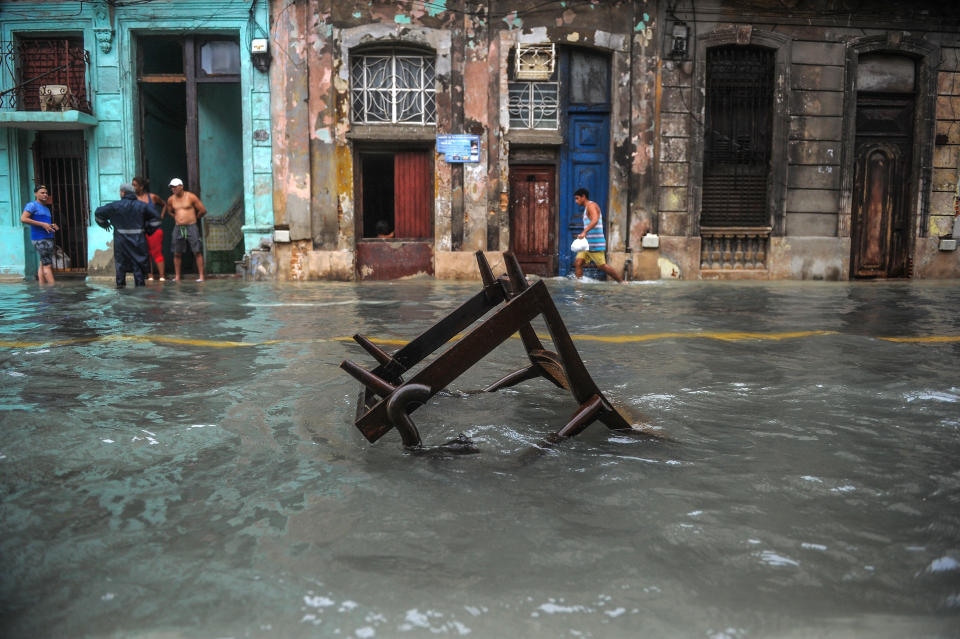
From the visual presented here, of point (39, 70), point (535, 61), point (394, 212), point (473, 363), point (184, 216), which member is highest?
point (535, 61)

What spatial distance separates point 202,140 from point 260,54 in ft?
9.01

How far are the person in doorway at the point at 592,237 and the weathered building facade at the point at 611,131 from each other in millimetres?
1067

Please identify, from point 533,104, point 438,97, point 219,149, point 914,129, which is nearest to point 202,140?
point 219,149

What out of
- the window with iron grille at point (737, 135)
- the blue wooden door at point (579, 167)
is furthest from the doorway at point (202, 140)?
the window with iron grille at point (737, 135)

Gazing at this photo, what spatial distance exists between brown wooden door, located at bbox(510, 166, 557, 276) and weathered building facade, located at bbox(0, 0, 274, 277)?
15.2 ft

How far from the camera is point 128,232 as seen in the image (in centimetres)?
1233

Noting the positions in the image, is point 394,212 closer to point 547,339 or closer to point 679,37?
point 679,37

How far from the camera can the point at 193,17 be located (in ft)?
46.4

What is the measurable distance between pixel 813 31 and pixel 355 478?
15.0 meters

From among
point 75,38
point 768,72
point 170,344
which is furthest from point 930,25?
point 75,38

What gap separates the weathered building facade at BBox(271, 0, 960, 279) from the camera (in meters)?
14.1

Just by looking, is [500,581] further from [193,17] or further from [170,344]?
[193,17]

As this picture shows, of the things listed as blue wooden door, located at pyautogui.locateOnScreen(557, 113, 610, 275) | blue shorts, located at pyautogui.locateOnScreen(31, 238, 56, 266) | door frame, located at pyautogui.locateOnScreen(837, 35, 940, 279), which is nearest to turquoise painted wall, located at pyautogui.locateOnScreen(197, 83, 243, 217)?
blue shorts, located at pyautogui.locateOnScreen(31, 238, 56, 266)

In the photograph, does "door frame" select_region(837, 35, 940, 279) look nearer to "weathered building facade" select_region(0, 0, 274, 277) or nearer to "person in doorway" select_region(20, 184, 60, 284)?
"weathered building facade" select_region(0, 0, 274, 277)
